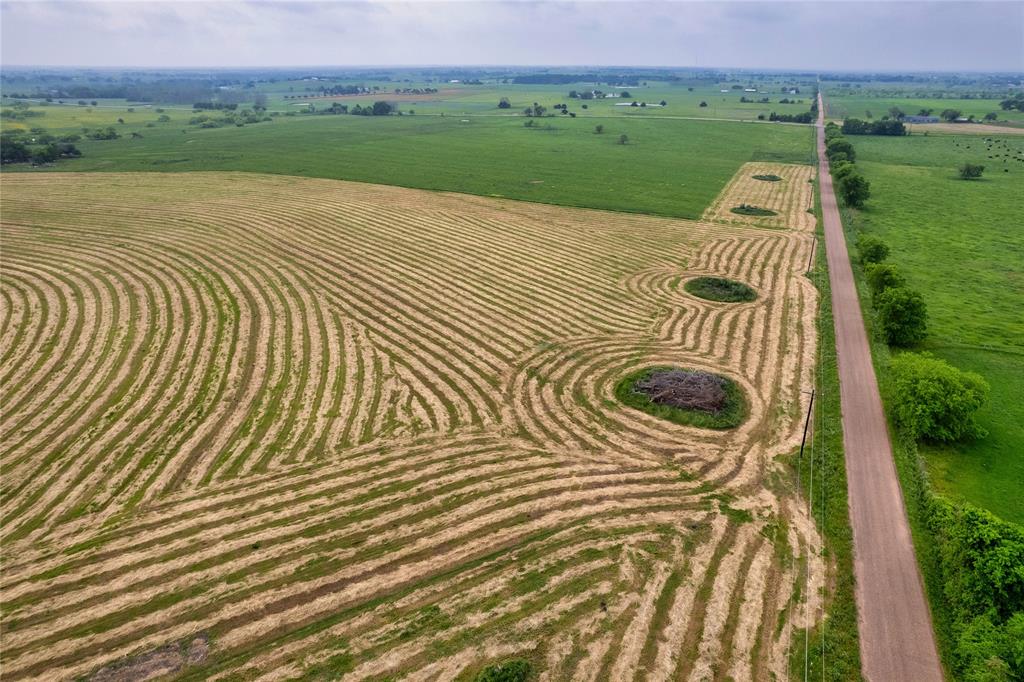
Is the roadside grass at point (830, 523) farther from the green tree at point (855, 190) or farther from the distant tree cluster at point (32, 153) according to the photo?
the distant tree cluster at point (32, 153)

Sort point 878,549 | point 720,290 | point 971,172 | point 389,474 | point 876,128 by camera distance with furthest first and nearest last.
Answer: point 876,128
point 971,172
point 720,290
point 389,474
point 878,549

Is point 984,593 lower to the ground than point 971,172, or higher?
lower

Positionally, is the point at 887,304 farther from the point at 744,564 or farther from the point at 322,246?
the point at 322,246

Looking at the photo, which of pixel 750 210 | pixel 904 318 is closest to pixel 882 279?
pixel 904 318

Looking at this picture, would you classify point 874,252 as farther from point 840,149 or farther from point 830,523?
point 840,149

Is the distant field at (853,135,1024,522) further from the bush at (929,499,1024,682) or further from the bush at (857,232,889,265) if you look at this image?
the bush at (929,499,1024,682)

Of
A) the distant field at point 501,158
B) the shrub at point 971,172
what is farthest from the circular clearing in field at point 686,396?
the shrub at point 971,172
